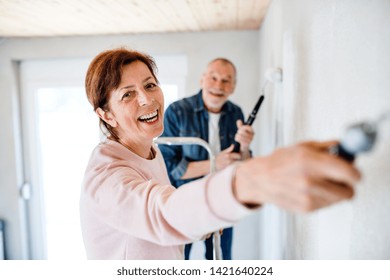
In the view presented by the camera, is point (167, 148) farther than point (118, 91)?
Yes

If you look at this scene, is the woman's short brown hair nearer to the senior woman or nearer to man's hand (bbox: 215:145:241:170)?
the senior woman

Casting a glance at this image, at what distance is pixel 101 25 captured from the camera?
155 centimetres

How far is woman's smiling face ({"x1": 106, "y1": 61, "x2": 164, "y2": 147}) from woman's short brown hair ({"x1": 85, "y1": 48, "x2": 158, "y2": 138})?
0.4 inches

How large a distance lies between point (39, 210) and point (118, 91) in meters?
1.60

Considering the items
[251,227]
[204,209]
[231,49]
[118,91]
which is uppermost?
[231,49]

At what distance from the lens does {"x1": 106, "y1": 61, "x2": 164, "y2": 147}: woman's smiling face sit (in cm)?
67

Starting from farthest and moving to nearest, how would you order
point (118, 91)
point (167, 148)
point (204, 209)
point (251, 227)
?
1. point (251, 227)
2. point (167, 148)
3. point (118, 91)
4. point (204, 209)

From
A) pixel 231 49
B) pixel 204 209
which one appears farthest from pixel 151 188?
pixel 231 49

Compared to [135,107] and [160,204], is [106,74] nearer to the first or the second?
[135,107]

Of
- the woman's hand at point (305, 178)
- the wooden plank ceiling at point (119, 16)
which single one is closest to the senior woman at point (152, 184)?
the woman's hand at point (305, 178)

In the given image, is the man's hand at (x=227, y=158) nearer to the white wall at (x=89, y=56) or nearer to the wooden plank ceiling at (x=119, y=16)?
the wooden plank ceiling at (x=119, y=16)

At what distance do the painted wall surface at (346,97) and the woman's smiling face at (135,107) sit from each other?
35cm

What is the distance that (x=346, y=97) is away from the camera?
1.52ft
